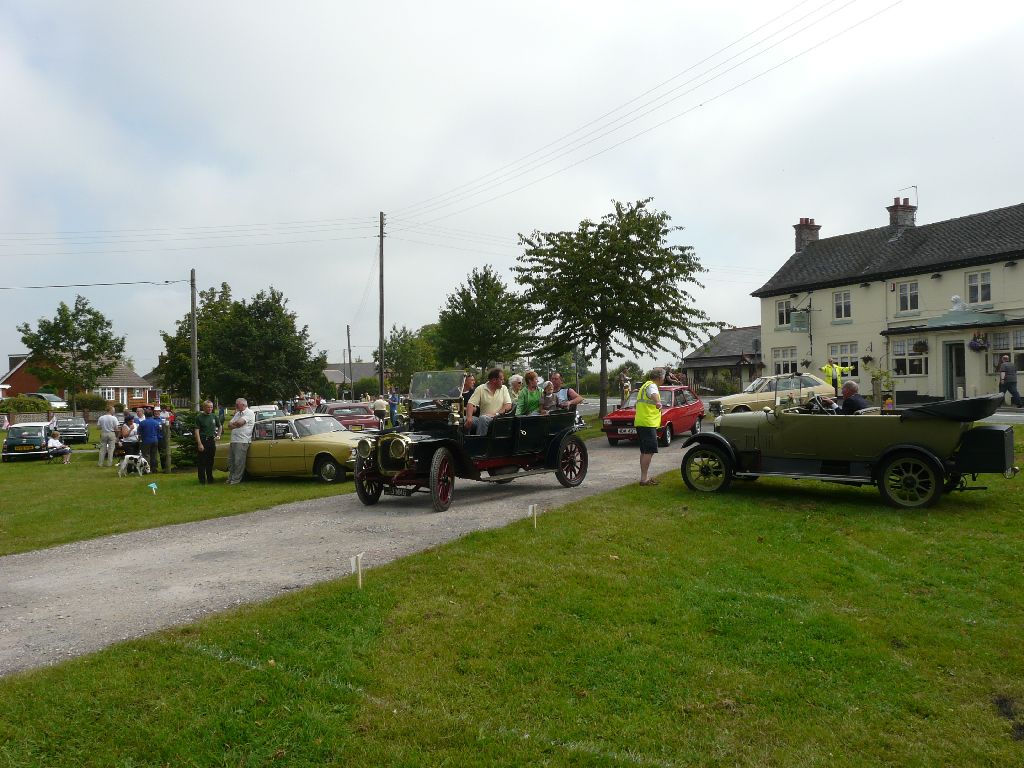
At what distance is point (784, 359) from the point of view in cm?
3981

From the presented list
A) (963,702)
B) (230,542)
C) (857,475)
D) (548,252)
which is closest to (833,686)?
(963,702)

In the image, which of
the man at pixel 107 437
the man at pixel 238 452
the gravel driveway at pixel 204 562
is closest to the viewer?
the gravel driveway at pixel 204 562

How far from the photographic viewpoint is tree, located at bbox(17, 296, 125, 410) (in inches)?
2454

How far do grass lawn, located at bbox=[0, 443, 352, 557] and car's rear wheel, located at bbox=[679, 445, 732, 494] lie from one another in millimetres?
5905

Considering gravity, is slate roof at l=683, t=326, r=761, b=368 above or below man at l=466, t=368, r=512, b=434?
above

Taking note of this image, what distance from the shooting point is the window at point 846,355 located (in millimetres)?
36031

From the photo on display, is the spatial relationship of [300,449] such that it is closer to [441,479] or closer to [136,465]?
[441,479]

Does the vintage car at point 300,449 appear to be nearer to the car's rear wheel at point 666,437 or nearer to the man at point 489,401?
the man at point 489,401

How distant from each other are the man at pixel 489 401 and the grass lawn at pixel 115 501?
344 centimetres

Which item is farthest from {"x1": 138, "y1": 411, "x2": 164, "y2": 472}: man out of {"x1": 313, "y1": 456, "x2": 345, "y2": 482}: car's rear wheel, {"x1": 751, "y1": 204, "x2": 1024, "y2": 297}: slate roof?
{"x1": 751, "y1": 204, "x2": 1024, "y2": 297}: slate roof

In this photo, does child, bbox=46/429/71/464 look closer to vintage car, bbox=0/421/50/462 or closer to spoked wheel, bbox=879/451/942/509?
vintage car, bbox=0/421/50/462

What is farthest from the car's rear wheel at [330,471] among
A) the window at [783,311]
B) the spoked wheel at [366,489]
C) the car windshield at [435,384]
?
the window at [783,311]

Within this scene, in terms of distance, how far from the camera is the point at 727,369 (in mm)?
52094

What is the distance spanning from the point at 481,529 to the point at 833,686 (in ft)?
15.7
